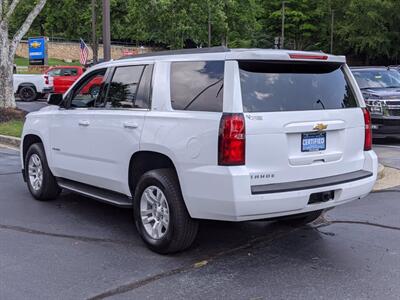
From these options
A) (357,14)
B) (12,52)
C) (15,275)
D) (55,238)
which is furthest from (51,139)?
(357,14)

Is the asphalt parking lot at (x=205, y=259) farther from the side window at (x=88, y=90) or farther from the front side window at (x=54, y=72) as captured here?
the front side window at (x=54, y=72)

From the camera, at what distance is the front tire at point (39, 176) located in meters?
7.05

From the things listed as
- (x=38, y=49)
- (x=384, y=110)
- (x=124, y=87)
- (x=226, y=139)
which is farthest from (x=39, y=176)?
(x=38, y=49)

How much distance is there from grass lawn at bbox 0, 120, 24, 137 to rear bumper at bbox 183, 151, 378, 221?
9569 mm

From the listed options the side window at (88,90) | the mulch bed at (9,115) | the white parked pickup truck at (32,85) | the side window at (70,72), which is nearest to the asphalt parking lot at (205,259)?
the side window at (88,90)

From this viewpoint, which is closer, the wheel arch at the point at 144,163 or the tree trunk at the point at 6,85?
the wheel arch at the point at 144,163

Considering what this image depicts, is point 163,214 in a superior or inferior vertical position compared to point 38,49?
inferior

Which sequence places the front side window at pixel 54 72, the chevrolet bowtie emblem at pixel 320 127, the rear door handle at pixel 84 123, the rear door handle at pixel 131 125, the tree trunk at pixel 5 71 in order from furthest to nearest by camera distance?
the front side window at pixel 54 72 < the tree trunk at pixel 5 71 < the rear door handle at pixel 84 123 < the rear door handle at pixel 131 125 < the chevrolet bowtie emblem at pixel 320 127

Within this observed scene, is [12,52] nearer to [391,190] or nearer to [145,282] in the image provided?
[391,190]

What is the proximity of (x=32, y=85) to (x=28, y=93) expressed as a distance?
20.1 inches

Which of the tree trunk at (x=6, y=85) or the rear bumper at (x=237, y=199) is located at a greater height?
the tree trunk at (x=6, y=85)

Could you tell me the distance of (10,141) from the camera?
506 inches

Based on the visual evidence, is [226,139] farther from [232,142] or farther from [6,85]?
[6,85]

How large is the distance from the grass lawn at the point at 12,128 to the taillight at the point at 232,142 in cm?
979
